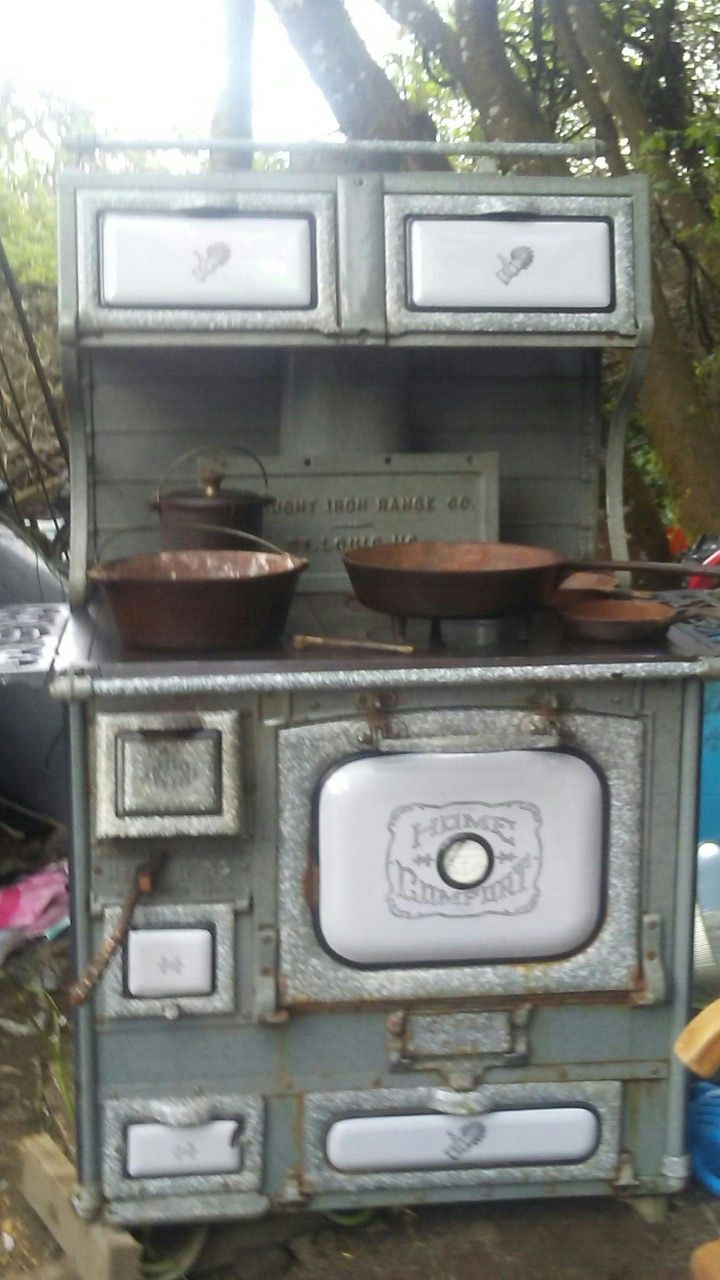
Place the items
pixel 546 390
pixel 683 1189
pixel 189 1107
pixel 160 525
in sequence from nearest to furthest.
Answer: pixel 189 1107 < pixel 683 1189 < pixel 160 525 < pixel 546 390

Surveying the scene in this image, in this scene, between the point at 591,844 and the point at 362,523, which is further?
the point at 362,523

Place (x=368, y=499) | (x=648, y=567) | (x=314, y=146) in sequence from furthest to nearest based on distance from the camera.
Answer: (x=368, y=499), (x=314, y=146), (x=648, y=567)

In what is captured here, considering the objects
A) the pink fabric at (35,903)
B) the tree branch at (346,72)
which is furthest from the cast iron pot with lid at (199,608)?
the tree branch at (346,72)

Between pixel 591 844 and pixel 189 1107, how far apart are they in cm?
77

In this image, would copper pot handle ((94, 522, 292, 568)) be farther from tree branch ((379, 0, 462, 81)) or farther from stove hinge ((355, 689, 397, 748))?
tree branch ((379, 0, 462, 81))

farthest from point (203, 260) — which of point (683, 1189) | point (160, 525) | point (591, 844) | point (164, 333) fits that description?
point (683, 1189)

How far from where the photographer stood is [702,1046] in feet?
4.16

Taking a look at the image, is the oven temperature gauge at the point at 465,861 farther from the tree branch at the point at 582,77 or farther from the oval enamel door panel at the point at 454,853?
the tree branch at the point at 582,77

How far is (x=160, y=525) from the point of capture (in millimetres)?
2396

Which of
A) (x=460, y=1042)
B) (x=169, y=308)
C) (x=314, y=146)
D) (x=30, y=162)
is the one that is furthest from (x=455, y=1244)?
(x=30, y=162)

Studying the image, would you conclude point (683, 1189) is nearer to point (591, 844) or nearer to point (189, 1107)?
point (591, 844)

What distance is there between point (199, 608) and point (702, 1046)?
1018 mm

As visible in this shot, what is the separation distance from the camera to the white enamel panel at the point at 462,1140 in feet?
6.43

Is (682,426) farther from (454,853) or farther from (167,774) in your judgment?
(167,774)
